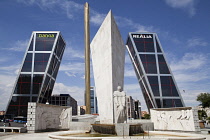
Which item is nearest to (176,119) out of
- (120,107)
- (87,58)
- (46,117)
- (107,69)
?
(120,107)

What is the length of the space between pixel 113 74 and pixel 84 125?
545 cm

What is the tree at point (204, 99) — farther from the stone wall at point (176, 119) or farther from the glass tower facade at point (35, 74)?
the glass tower facade at point (35, 74)

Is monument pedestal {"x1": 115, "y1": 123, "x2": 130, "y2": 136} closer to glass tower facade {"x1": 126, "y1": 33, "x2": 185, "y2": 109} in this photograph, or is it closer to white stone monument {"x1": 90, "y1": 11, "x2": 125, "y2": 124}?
white stone monument {"x1": 90, "y1": 11, "x2": 125, "y2": 124}

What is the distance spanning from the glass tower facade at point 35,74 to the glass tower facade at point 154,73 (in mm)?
25171

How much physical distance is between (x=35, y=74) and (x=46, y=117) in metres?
35.2

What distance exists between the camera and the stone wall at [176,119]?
12805 mm

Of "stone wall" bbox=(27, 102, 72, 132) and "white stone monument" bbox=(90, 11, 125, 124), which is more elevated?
"white stone monument" bbox=(90, 11, 125, 124)

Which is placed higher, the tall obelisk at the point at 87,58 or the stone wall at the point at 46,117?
the tall obelisk at the point at 87,58

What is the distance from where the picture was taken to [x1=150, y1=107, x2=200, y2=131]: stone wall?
1280 cm

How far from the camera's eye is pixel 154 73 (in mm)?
49562

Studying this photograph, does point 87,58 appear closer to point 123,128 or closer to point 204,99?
point 123,128

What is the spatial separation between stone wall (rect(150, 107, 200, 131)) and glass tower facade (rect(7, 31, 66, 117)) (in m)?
37.4

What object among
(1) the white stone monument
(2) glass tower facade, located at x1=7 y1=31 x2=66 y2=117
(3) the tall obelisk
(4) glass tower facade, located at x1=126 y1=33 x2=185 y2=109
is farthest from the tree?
(2) glass tower facade, located at x1=7 y1=31 x2=66 y2=117

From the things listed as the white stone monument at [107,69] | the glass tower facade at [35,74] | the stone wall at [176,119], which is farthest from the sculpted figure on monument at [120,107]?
the glass tower facade at [35,74]
